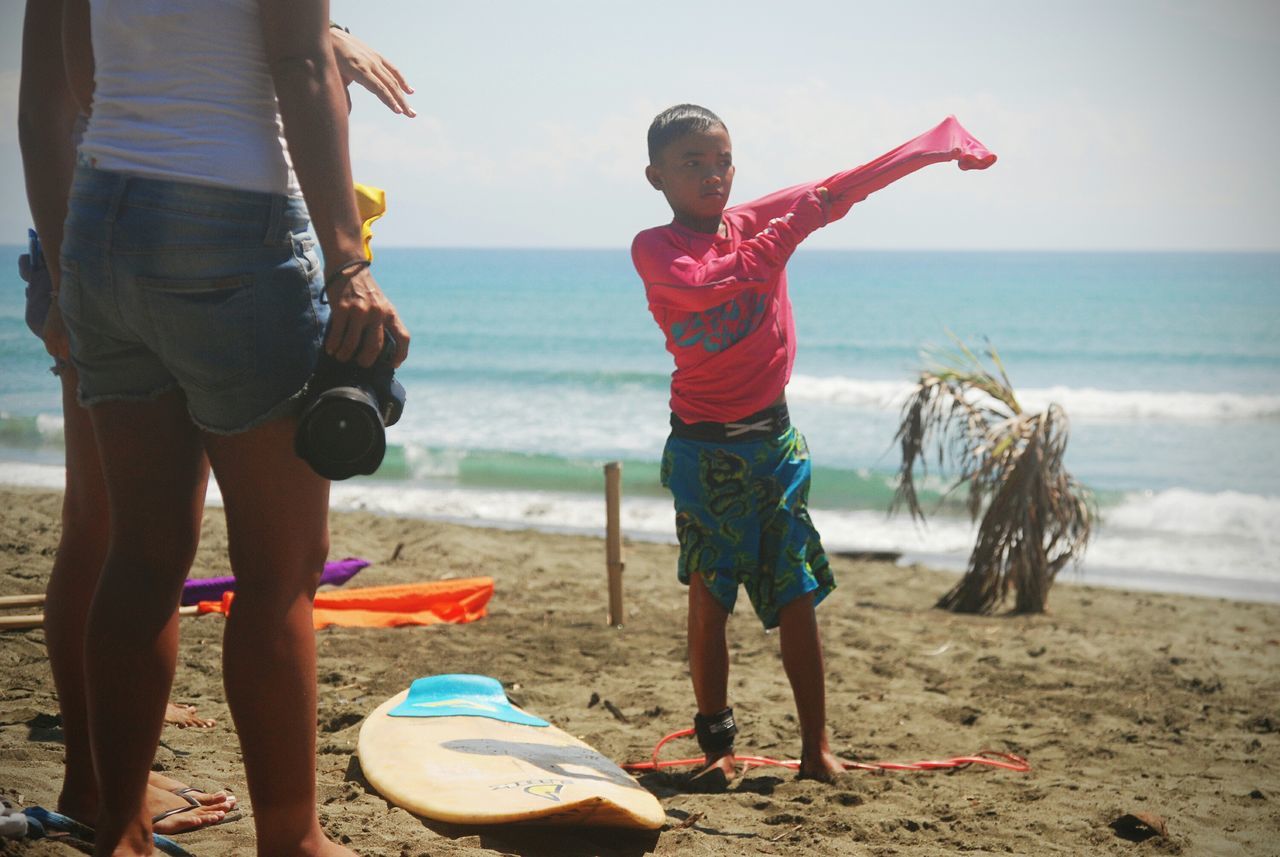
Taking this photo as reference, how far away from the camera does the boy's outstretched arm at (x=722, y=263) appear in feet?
11.1

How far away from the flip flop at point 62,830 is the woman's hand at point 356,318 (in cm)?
108

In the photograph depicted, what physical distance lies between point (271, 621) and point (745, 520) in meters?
1.90

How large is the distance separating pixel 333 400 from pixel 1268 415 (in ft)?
65.7

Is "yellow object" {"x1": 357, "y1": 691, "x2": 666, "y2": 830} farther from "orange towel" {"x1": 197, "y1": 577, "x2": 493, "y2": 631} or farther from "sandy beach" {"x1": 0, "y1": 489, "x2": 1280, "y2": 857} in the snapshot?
"orange towel" {"x1": 197, "y1": 577, "x2": 493, "y2": 631}

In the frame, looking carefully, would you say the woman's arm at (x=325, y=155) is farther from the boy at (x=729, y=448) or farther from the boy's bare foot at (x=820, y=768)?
the boy's bare foot at (x=820, y=768)

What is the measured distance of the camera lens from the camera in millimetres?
1858

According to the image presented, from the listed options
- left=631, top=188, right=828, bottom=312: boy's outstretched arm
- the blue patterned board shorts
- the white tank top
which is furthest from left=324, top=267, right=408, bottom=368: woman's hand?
the blue patterned board shorts

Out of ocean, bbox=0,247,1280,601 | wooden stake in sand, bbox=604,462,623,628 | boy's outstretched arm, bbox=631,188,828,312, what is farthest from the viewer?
ocean, bbox=0,247,1280,601

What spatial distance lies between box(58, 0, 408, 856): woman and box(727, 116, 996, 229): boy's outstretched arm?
1.95 m

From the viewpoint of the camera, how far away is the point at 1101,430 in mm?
17703

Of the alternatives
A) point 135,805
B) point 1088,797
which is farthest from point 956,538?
point 135,805

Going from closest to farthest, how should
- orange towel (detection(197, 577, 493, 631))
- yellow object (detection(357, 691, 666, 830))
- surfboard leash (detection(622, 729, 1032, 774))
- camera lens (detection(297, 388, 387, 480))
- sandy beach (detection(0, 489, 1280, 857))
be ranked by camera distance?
camera lens (detection(297, 388, 387, 480))
yellow object (detection(357, 691, 666, 830))
sandy beach (detection(0, 489, 1280, 857))
surfboard leash (detection(622, 729, 1032, 774))
orange towel (detection(197, 577, 493, 631))

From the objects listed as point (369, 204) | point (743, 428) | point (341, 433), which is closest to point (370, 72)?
point (369, 204)

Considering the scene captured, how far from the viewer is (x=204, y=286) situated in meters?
1.87
